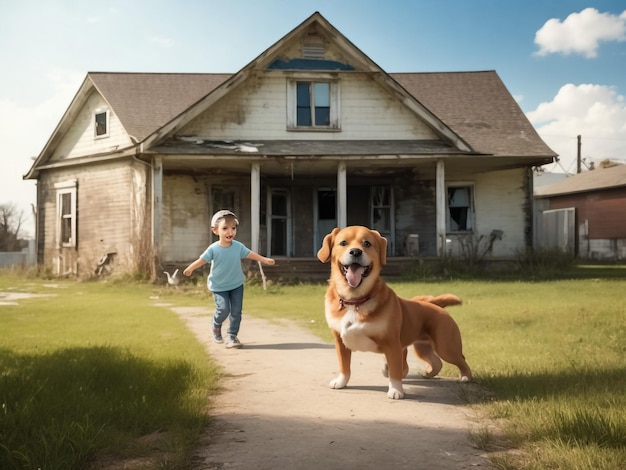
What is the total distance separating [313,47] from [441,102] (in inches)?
244

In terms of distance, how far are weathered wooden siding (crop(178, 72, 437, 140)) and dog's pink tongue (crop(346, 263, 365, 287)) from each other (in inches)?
540

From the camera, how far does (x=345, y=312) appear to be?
4.37 meters

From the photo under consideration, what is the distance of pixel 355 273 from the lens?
4.22 meters

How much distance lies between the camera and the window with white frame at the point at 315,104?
17844 millimetres

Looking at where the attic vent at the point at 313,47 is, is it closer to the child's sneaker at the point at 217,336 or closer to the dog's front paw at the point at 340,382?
the child's sneaker at the point at 217,336

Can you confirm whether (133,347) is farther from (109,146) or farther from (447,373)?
(109,146)

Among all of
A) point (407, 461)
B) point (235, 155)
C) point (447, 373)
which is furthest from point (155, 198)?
point (407, 461)

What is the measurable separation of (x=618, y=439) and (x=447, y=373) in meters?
2.19

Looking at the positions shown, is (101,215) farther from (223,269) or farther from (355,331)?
(355,331)

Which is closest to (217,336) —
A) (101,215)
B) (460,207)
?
(101,215)

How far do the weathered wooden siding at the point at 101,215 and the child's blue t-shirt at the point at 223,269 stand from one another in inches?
460

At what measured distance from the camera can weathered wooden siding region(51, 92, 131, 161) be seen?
770 inches

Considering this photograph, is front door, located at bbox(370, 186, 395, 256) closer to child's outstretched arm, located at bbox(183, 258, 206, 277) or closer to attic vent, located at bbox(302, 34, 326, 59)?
attic vent, located at bbox(302, 34, 326, 59)

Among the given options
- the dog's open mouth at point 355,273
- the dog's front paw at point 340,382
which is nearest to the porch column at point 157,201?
the dog's front paw at point 340,382
